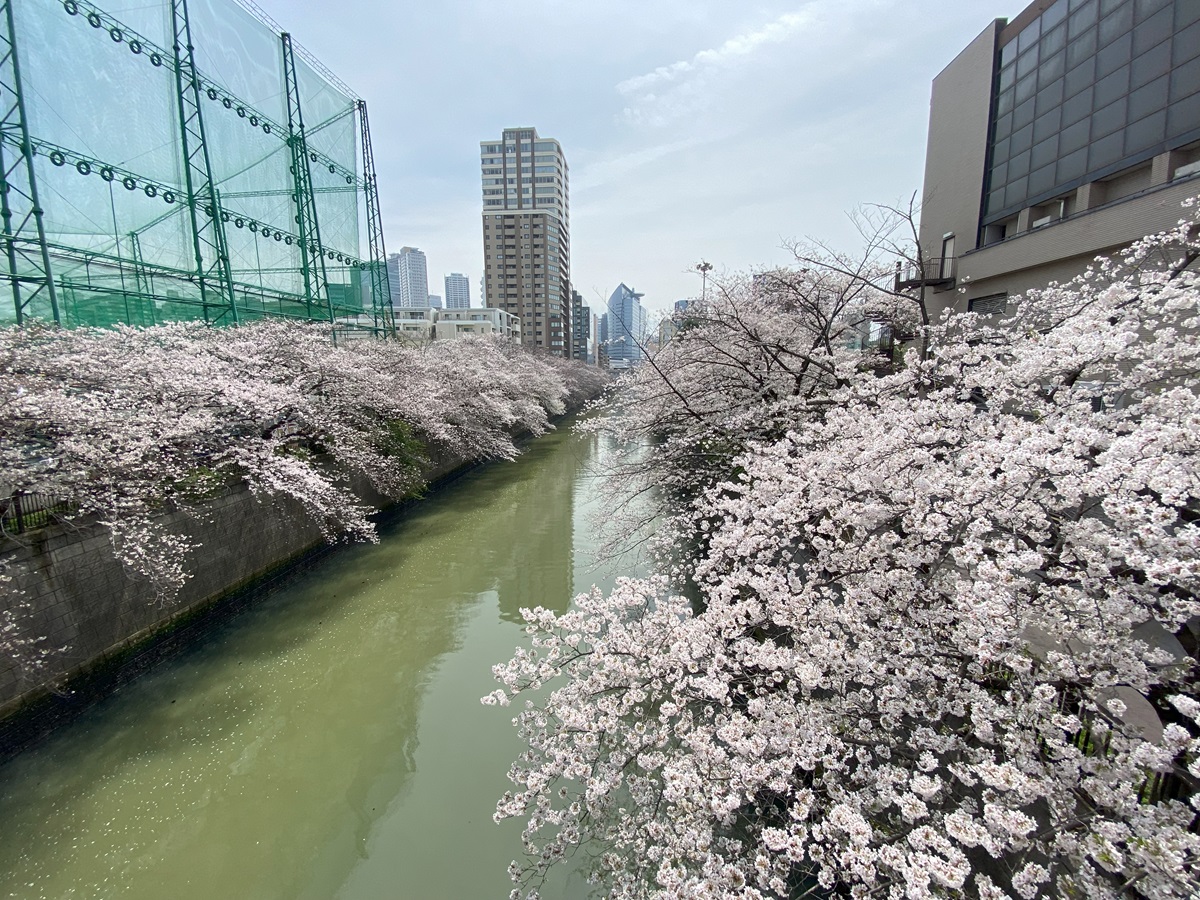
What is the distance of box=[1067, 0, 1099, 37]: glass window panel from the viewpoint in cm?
1115

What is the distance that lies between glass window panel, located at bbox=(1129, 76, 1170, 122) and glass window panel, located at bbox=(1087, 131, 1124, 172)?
0.40 meters

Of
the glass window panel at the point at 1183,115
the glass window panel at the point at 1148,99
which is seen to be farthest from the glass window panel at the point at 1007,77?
the glass window panel at the point at 1183,115

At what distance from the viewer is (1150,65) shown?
9.82m

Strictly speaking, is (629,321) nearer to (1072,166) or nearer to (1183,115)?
(1072,166)

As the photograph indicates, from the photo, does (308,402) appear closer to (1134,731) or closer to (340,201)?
(1134,731)

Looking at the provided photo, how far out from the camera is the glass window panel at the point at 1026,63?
13.0 metres

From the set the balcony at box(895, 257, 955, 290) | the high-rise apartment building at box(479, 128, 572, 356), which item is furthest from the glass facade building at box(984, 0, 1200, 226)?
the high-rise apartment building at box(479, 128, 572, 356)

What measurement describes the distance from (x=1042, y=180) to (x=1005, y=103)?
3086 mm

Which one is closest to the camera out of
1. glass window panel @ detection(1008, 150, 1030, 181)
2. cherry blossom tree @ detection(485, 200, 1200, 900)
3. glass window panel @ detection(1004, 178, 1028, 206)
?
cherry blossom tree @ detection(485, 200, 1200, 900)

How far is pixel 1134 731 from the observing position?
7.70 feet

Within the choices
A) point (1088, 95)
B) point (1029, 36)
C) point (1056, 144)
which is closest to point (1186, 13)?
point (1088, 95)

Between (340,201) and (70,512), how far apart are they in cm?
2077

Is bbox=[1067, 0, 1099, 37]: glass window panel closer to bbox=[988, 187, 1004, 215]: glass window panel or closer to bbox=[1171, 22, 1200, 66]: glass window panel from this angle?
bbox=[1171, 22, 1200, 66]: glass window panel

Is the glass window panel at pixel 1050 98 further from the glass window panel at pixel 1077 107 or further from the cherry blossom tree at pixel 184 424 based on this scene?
the cherry blossom tree at pixel 184 424
